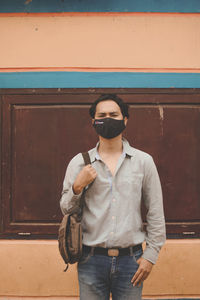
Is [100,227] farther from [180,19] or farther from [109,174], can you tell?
[180,19]

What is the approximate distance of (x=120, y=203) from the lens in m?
1.92

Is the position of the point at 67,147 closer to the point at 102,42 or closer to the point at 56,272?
the point at 102,42

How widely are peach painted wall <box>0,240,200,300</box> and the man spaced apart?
1552 mm

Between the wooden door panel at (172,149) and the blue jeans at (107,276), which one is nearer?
the blue jeans at (107,276)

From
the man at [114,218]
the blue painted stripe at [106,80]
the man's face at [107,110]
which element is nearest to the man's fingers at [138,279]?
the man at [114,218]

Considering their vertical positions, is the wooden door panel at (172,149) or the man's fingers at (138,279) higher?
the wooden door panel at (172,149)

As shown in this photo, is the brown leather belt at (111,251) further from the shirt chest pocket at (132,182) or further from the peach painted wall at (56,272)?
the peach painted wall at (56,272)

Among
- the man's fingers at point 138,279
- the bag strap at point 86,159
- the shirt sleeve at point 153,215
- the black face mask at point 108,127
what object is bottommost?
the man's fingers at point 138,279

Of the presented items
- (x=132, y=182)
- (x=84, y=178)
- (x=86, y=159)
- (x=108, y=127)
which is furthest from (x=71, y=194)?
(x=108, y=127)

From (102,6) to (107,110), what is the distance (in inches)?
79.0

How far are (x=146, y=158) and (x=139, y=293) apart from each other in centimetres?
89

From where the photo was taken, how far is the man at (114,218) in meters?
1.88

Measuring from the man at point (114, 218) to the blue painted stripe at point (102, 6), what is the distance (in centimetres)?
197

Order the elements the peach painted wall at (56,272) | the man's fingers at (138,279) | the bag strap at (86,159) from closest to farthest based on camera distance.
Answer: the man's fingers at (138,279), the bag strap at (86,159), the peach painted wall at (56,272)
